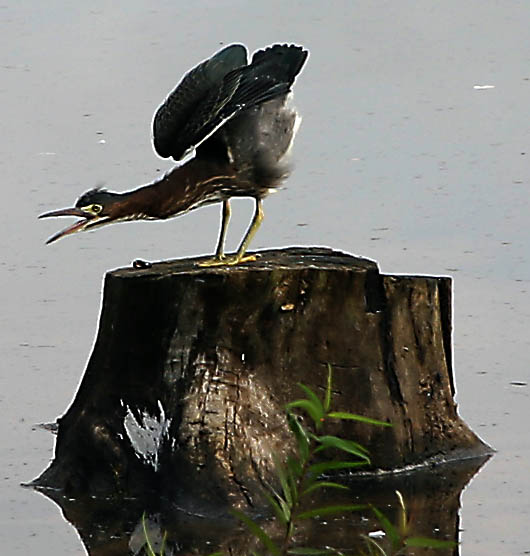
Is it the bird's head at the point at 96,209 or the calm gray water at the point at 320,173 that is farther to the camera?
the calm gray water at the point at 320,173

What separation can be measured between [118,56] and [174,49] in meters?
0.34

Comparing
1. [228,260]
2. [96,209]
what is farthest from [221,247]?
[96,209]

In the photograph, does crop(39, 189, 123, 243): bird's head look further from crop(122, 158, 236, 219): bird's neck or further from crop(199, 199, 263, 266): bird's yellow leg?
crop(199, 199, 263, 266): bird's yellow leg

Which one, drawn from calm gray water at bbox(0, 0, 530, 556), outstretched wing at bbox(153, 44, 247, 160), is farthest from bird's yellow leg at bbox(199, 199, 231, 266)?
calm gray water at bbox(0, 0, 530, 556)

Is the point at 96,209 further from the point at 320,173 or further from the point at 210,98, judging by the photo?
the point at 320,173

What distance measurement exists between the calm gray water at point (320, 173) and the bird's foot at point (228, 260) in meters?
0.79

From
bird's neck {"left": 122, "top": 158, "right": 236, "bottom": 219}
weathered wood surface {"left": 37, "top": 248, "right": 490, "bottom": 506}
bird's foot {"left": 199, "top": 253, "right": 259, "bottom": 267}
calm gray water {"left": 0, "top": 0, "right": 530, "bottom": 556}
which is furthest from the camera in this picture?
calm gray water {"left": 0, "top": 0, "right": 530, "bottom": 556}

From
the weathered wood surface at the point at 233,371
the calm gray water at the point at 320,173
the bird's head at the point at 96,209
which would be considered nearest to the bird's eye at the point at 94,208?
the bird's head at the point at 96,209

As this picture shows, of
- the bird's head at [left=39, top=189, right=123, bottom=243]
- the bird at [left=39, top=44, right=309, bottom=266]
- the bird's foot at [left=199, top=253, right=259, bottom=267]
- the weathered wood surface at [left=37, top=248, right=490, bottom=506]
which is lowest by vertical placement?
the weathered wood surface at [left=37, top=248, right=490, bottom=506]

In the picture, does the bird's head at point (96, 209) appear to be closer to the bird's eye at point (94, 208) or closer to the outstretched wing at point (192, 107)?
the bird's eye at point (94, 208)

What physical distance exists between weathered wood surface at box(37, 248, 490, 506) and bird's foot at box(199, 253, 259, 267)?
0.18 feet

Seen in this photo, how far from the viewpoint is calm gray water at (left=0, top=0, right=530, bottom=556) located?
19.5 ft

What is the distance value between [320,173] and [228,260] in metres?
3.06

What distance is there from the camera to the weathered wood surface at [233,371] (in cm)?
524
